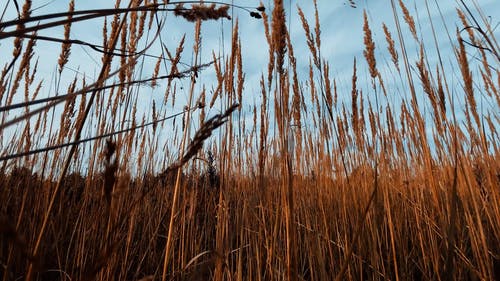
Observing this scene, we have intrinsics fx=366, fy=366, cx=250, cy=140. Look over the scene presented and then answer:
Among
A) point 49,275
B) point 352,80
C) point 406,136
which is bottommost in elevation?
point 49,275

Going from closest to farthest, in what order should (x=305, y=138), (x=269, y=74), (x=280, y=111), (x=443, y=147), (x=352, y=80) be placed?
(x=280, y=111), (x=269, y=74), (x=352, y=80), (x=443, y=147), (x=305, y=138)

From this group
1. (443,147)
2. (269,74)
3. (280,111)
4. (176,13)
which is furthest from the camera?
(443,147)

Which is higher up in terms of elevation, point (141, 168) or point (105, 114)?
point (105, 114)


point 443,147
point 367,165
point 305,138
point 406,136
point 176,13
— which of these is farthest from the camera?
point 305,138

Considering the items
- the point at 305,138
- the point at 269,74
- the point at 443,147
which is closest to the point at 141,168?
the point at 305,138

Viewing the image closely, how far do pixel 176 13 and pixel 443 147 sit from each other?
1.48 m

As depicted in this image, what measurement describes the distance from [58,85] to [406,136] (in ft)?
5.85

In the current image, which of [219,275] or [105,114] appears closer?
[219,275]

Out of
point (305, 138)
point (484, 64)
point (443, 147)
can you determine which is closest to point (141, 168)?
point (305, 138)

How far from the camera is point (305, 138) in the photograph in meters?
2.13

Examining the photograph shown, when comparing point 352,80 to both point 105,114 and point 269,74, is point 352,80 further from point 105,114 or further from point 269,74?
point 105,114

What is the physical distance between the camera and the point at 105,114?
1484 millimetres

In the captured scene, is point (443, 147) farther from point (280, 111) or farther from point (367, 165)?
point (280, 111)

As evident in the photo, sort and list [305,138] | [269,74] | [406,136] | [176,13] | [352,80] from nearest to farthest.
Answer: [176,13], [269,74], [352,80], [406,136], [305,138]
